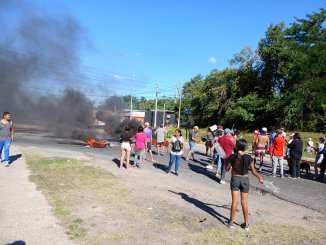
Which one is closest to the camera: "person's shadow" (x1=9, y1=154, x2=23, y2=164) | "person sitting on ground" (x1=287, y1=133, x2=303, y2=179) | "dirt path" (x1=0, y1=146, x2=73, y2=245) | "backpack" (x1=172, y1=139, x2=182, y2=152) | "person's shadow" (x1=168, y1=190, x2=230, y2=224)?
"dirt path" (x1=0, y1=146, x2=73, y2=245)

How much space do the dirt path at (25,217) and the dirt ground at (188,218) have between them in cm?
53

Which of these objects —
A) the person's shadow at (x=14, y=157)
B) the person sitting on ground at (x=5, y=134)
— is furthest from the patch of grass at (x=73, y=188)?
the person sitting on ground at (x=5, y=134)

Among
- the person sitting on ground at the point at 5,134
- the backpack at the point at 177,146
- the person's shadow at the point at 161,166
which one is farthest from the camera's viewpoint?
the person's shadow at the point at 161,166

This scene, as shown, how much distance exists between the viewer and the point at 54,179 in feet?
28.9

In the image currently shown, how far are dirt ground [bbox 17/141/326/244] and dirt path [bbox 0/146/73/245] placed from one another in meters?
0.53

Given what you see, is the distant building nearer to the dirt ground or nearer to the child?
the dirt ground

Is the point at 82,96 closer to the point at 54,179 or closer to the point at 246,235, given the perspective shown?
the point at 54,179

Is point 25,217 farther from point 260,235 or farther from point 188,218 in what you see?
point 260,235

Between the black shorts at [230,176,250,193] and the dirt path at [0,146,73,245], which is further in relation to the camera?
the black shorts at [230,176,250,193]

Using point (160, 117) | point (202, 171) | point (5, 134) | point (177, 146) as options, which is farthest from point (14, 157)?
point (160, 117)

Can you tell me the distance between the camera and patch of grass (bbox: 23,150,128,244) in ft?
18.2

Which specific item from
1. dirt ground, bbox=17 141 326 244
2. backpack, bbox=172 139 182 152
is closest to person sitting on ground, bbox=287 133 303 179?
dirt ground, bbox=17 141 326 244

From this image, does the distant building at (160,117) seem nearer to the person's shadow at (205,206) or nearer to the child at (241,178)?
the person's shadow at (205,206)

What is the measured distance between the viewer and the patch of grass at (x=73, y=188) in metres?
5.55
